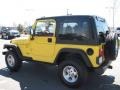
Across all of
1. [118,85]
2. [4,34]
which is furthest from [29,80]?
[4,34]

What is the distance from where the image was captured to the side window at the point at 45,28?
7453 millimetres

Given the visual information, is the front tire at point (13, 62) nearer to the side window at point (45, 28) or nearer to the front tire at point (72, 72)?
the side window at point (45, 28)

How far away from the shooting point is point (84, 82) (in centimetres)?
675

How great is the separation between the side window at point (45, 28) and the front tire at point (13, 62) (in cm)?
138

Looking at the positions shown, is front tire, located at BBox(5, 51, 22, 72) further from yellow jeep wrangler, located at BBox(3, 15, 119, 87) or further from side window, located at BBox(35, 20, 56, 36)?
Result: side window, located at BBox(35, 20, 56, 36)

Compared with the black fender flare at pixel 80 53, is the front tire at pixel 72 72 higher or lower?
lower

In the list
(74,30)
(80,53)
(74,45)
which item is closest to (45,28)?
(74,30)

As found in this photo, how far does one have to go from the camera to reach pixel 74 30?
22.7 ft

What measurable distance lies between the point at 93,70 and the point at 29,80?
78.9 inches

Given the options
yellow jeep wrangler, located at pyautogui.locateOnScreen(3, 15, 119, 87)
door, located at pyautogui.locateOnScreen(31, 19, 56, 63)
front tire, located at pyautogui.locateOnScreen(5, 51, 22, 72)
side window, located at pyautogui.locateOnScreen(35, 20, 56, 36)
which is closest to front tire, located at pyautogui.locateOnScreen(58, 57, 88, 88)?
yellow jeep wrangler, located at pyautogui.locateOnScreen(3, 15, 119, 87)

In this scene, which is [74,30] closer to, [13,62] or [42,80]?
[42,80]

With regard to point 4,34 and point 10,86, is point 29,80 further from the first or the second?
point 4,34

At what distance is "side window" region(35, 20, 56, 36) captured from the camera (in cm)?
745

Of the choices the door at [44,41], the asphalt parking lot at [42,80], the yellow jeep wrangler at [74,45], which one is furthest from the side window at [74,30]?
the asphalt parking lot at [42,80]
